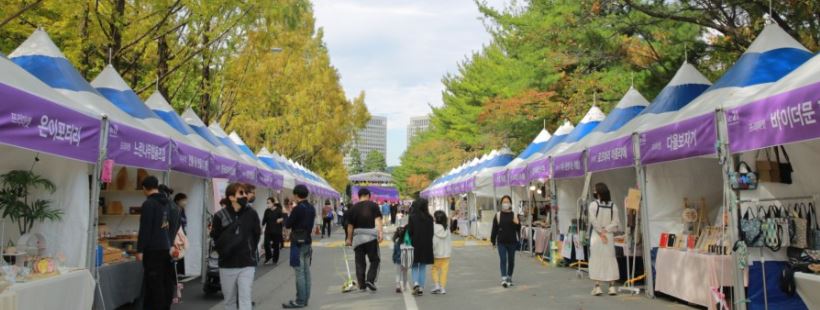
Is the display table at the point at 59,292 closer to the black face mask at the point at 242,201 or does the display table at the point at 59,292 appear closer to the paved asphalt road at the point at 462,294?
the black face mask at the point at 242,201

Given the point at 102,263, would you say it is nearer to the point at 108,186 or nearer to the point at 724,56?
the point at 108,186

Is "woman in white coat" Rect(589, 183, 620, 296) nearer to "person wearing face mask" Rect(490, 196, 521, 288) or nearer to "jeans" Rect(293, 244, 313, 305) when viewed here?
"person wearing face mask" Rect(490, 196, 521, 288)

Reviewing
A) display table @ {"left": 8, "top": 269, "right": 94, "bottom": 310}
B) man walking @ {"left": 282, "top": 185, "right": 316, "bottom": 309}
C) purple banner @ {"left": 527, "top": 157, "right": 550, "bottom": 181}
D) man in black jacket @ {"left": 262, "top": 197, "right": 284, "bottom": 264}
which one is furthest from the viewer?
man in black jacket @ {"left": 262, "top": 197, "right": 284, "bottom": 264}

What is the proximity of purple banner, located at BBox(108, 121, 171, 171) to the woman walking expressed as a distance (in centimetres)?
377

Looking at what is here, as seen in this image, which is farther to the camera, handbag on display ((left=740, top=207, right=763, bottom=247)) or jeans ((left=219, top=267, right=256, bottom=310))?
handbag on display ((left=740, top=207, right=763, bottom=247))

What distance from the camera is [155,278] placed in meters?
7.25

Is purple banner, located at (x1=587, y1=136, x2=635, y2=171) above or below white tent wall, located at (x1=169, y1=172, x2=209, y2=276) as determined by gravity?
above

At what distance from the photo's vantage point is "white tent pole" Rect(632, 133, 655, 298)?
941 centimetres

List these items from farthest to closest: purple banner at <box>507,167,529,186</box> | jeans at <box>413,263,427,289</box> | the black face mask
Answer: purple banner at <box>507,167,529,186</box> < jeans at <box>413,263,427,289</box> < the black face mask

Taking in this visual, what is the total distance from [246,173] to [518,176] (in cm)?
714

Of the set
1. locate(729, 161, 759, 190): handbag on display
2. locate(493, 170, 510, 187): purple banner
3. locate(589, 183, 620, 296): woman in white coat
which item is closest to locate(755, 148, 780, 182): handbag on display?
locate(729, 161, 759, 190): handbag on display

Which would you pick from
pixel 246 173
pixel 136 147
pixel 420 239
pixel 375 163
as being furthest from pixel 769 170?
pixel 375 163

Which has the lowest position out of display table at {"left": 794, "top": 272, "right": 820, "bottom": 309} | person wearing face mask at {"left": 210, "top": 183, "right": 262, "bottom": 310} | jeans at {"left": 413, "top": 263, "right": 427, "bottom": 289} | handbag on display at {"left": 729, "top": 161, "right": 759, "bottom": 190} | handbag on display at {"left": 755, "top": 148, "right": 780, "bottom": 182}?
jeans at {"left": 413, "top": 263, "right": 427, "bottom": 289}

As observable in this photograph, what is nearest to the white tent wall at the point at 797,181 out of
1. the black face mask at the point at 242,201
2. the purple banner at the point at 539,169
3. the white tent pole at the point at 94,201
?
the black face mask at the point at 242,201
